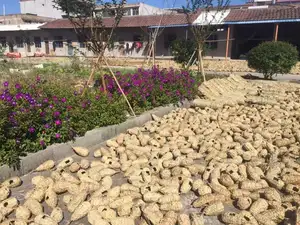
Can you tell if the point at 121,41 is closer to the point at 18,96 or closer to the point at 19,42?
the point at 19,42

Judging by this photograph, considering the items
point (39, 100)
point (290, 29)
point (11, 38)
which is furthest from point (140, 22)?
point (39, 100)

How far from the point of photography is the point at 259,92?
7.87m

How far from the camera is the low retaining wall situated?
11.2 feet

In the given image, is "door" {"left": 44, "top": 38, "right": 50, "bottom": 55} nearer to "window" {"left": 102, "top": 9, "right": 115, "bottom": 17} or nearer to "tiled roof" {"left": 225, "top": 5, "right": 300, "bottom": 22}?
"tiled roof" {"left": 225, "top": 5, "right": 300, "bottom": 22}

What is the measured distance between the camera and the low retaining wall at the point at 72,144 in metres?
3.41

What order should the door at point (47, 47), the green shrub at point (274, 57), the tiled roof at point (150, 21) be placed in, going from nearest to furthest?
the green shrub at point (274, 57)
the tiled roof at point (150, 21)
the door at point (47, 47)

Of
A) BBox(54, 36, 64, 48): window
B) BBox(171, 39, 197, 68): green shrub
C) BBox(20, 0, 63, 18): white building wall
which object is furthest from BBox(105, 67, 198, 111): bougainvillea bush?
BBox(20, 0, 63, 18): white building wall

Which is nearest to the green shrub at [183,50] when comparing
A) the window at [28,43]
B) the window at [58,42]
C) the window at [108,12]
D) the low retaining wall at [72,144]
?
the window at [108,12]

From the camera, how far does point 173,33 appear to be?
24703mm

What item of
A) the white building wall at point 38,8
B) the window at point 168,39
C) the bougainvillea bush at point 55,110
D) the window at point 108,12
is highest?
the white building wall at point 38,8

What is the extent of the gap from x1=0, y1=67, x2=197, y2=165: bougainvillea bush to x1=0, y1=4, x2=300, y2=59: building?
1198 centimetres

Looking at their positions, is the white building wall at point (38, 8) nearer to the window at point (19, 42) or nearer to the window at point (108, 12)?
the window at point (19, 42)

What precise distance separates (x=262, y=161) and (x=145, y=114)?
8.12 feet

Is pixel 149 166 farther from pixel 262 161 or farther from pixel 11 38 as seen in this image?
pixel 11 38
